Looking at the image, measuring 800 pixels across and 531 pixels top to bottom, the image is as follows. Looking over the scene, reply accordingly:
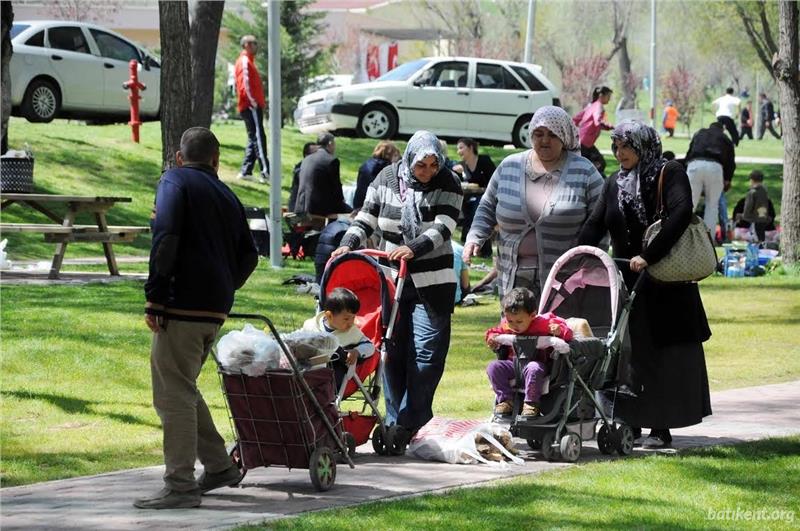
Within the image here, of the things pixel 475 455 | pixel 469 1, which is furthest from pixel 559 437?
pixel 469 1

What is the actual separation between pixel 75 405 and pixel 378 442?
2447 millimetres

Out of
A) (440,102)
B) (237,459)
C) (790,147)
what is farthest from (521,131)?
(237,459)

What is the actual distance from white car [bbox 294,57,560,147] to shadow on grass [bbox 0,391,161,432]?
1961 cm

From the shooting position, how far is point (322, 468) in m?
7.43

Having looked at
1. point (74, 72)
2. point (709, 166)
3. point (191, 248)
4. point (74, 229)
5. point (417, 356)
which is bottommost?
point (417, 356)

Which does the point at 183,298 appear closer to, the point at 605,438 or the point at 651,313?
the point at 605,438

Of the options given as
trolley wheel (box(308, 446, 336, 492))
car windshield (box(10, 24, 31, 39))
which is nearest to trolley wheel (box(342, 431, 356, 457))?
trolley wheel (box(308, 446, 336, 492))

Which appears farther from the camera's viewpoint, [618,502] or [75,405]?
[75,405]

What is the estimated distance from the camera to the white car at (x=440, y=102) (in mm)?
29406

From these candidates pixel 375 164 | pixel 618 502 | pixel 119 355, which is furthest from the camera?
pixel 375 164

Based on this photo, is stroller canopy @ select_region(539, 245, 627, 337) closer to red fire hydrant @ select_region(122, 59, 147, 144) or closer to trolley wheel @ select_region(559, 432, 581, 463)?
trolley wheel @ select_region(559, 432, 581, 463)

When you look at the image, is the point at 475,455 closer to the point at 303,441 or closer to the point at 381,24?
the point at 303,441

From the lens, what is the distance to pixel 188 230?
7.01 metres

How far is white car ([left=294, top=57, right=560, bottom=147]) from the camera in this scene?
96.5 ft
